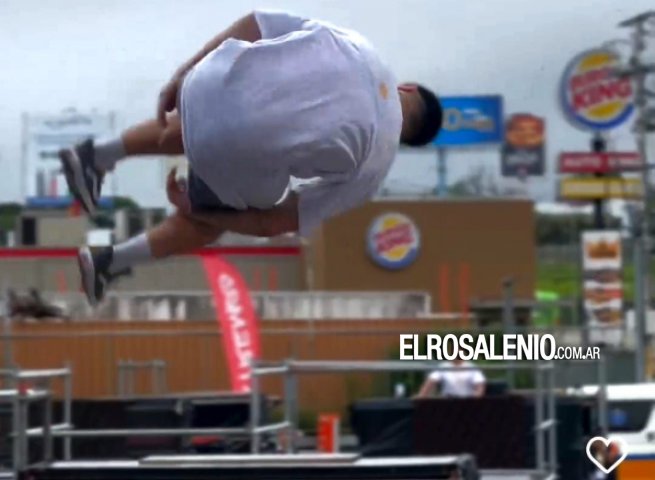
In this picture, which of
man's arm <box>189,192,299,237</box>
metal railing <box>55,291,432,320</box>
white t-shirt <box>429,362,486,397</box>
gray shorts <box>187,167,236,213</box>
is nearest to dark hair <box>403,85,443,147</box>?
man's arm <box>189,192,299,237</box>

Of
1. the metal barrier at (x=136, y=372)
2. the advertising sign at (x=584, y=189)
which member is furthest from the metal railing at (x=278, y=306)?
the advertising sign at (x=584, y=189)

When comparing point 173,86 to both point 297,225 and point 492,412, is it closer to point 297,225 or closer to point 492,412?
point 297,225

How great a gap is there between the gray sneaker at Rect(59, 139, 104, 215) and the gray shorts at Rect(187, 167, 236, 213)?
0.72 feet

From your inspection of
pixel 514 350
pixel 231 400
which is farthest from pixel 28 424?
pixel 231 400

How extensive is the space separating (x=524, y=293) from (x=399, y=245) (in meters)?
2.67

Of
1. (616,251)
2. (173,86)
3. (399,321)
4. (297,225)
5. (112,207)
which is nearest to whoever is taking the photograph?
(173,86)

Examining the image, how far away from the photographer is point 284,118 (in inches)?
113

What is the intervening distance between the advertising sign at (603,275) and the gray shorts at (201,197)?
1168 inches

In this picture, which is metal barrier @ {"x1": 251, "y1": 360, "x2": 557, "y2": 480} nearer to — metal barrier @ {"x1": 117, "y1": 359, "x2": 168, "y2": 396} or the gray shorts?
metal barrier @ {"x1": 117, "y1": 359, "x2": 168, "y2": 396}

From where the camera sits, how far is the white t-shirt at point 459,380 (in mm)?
9781

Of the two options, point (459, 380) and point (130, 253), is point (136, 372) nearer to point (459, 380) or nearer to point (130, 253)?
point (459, 380)

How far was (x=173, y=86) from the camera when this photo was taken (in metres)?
3.01

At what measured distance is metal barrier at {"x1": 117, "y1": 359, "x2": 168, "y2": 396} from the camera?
15898 mm

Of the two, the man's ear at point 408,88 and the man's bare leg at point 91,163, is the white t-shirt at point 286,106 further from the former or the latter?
the man's bare leg at point 91,163
